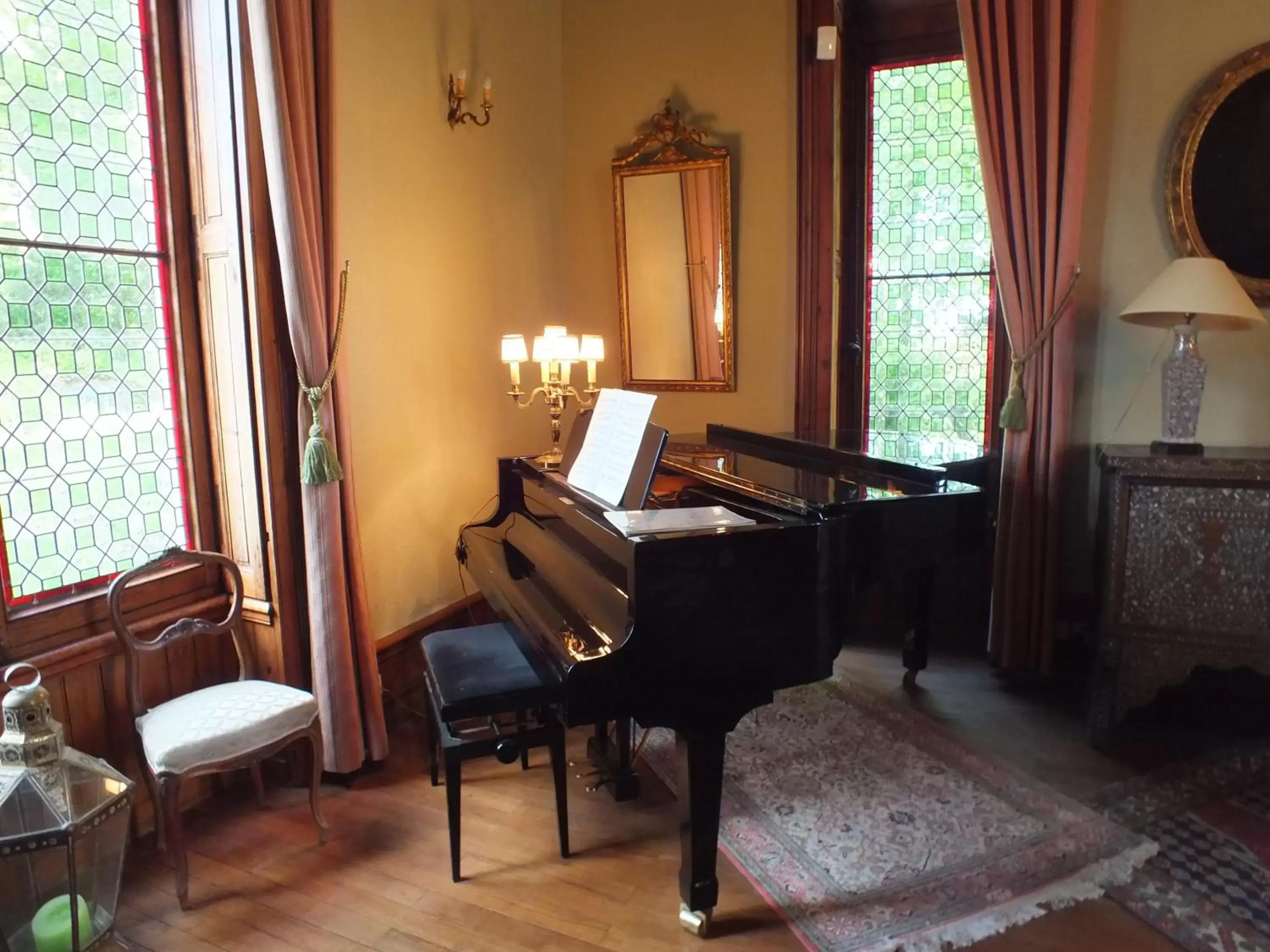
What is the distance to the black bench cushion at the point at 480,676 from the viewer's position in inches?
81.0

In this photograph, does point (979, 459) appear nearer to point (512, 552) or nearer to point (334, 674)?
point (512, 552)

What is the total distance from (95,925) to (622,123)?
3.38 meters

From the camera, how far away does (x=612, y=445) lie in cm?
220

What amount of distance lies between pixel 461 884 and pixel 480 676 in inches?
20.3

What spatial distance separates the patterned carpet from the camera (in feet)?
6.39

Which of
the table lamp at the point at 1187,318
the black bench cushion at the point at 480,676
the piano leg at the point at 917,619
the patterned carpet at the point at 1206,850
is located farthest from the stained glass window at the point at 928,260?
the black bench cushion at the point at 480,676

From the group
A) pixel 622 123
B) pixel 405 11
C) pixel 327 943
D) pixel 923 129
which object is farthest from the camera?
pixel 622 123

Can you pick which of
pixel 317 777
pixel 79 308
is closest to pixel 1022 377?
pixel 317 777

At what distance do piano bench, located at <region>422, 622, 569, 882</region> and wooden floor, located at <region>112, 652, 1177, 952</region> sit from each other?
0.11 metres

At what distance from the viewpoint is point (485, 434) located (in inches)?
140

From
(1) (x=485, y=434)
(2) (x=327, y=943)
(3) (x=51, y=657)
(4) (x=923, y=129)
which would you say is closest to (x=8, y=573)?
(3) (x=51, y=657)

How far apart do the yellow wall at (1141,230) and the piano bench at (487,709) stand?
2327 mm

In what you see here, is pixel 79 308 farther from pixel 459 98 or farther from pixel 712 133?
pixel 712 133

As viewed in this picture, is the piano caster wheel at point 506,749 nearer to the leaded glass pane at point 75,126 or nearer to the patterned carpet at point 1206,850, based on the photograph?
the patterned carpet at point 1206,850
